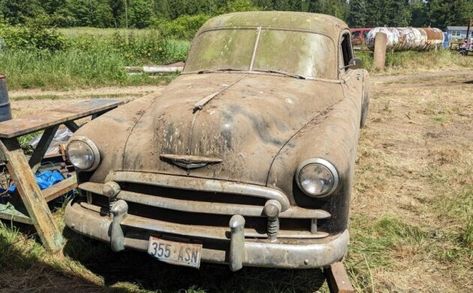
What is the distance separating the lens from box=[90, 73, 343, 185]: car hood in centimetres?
305

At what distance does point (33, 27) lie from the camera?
49.5 feet

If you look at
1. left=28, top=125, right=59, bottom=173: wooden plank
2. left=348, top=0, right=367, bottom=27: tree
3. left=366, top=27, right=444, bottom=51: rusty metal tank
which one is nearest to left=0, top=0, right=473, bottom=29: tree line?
left=348, top=0, right=367, bottom=27: tree

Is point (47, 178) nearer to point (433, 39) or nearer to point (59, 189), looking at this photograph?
point (59, 189)

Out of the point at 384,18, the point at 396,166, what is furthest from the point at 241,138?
the point at 384,18

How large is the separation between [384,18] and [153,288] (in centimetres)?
10554

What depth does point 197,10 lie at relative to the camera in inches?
2717

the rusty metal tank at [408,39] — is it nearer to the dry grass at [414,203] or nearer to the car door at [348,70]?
the dry grass at [414,203]

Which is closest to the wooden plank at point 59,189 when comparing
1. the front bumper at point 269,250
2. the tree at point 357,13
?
the front bumper at point 269,250

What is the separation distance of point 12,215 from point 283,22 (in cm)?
313

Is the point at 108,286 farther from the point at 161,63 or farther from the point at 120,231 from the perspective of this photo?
the point at 161,63

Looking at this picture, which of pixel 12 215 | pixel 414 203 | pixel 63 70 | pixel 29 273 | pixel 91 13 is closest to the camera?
pixel 29 273

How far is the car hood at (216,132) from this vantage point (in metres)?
3.05

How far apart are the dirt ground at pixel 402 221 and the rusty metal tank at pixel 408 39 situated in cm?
1216

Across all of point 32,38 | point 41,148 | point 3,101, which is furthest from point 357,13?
point 41,148
